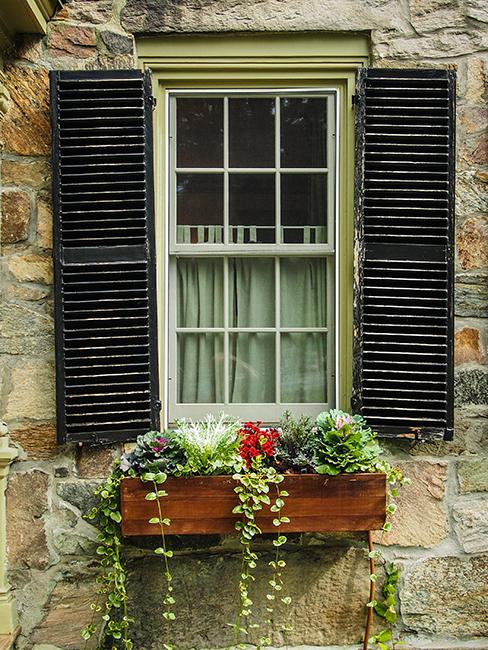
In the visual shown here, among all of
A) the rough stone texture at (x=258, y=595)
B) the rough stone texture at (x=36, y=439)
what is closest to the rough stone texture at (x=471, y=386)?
the rough stone texture at (x=258, y=595)

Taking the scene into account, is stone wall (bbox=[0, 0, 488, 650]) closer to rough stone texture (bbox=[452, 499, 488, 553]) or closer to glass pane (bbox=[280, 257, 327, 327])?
rough stone texture (bbox=[452, 499, 488, 553])

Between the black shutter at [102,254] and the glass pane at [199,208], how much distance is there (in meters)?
0.25

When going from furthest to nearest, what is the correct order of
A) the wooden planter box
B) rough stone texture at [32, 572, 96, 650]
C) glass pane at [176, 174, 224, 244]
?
1. glass pane at [176, 174, 224, 244]
2. rough stone texture at [32, 572, 96, 650]
3. the wooden planter box

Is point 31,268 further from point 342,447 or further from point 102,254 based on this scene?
point 342,447

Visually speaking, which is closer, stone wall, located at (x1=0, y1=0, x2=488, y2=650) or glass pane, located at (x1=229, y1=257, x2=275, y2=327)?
stone wall, located at (x1=0, y1=0, x2=488, y2=650)

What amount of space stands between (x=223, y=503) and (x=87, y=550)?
72cm

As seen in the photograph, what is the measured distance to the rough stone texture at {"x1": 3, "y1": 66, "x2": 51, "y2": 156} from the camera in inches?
138

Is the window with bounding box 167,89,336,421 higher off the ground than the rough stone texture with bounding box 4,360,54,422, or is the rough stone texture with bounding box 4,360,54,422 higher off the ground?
the window with bounding box 167,89,336,421

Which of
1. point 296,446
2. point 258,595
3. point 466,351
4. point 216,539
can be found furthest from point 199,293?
point 258,595

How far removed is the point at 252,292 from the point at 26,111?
4.35 feet

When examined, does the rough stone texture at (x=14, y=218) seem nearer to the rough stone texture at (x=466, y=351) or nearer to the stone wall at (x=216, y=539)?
the stone wall at (x=216, y=539)

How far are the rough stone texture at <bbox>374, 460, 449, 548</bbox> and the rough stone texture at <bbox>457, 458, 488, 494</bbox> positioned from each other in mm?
77

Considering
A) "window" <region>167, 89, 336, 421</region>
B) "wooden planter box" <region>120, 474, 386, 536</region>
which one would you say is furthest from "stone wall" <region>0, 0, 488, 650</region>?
"window" <region>167, 89, 336, 421</region>

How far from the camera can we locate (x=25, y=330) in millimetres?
3494
